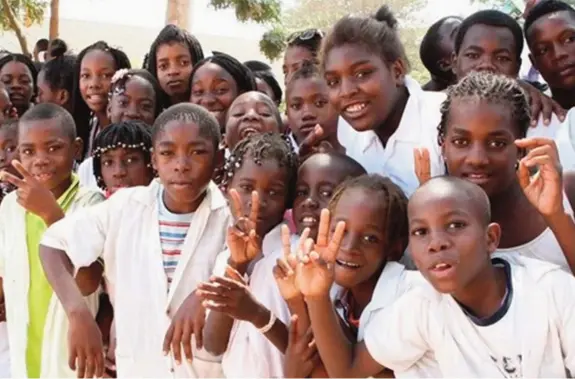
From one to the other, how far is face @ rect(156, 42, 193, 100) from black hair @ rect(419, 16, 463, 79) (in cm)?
132

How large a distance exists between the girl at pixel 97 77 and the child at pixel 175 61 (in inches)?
10.4

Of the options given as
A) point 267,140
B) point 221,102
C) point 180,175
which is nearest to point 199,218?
point 180,175

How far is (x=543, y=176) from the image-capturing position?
6.82ft

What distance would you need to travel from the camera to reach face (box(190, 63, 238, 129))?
3662 millimetres

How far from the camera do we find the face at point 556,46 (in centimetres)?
315

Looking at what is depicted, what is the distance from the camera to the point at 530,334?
6.22ft

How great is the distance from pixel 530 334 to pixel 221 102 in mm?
2206

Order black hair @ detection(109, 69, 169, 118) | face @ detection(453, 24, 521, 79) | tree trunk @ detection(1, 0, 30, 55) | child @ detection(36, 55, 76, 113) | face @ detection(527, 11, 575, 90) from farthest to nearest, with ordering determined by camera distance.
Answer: tree trunk @ detection(1, 0, 30, 55) → child @ detection(36, 55, 76, 113) → black hair @ detection(109, 69, 169, 118) → face @ detection(527, 11, 575, 90) → face @ detection(453, 24, 521, 79)

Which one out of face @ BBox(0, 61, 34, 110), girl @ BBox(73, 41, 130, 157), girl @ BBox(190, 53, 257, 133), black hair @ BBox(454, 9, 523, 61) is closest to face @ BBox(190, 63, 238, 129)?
girl @ BBox(190, 53, 257, 133)

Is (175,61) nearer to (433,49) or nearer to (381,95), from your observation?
(433,49)

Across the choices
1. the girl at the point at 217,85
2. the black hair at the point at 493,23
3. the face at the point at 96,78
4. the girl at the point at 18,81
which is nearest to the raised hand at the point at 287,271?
the black hair at the point at 493,23

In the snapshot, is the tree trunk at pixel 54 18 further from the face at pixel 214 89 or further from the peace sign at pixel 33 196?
the peace sign at pixel 33 196

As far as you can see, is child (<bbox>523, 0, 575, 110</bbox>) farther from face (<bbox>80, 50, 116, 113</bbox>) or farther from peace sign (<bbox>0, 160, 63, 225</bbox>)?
face (<bbox>80, 50, 116, 113</bbox>)

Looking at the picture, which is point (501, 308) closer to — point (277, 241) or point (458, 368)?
point (458, 368)
